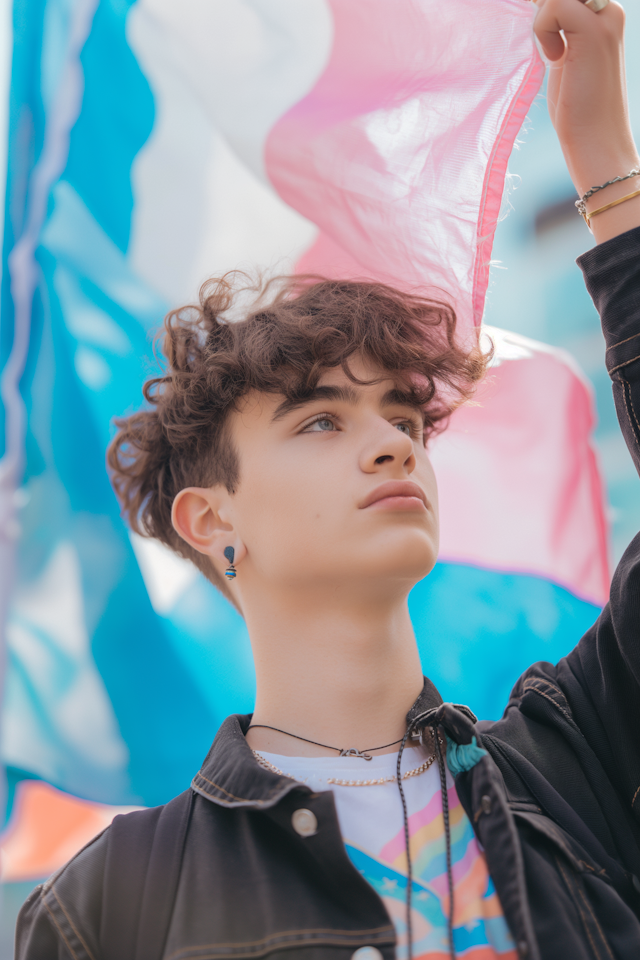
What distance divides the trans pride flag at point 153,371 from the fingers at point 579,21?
1.70 feet

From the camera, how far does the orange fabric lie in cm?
232

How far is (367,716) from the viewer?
67.0 inches

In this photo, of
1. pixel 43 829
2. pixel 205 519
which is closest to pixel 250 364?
pixel 205 519

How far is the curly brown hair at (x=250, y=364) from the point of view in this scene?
6.24ft

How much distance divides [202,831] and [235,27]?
2.45 m

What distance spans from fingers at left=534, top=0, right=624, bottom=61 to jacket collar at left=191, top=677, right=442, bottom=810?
1.57 meters

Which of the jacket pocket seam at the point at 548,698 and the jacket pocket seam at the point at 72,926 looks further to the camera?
the jacket pocket seam at the point at 548,698

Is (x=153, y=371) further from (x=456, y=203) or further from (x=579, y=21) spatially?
(x=579, y=21)

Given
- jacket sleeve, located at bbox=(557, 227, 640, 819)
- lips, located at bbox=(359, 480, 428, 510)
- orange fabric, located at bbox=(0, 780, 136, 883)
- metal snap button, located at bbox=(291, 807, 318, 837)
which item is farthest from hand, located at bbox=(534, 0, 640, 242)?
orange fabric, located at bbox=(0, 780, 136, 883)

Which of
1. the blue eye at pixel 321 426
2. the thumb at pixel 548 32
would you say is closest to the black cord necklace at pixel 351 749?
the blue eye at pixel 321 426

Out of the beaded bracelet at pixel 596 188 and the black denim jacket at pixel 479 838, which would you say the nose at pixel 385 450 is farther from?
the beaded bracelet at pixel 596 188

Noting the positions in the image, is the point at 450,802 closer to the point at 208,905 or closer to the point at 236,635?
the point at 208,905

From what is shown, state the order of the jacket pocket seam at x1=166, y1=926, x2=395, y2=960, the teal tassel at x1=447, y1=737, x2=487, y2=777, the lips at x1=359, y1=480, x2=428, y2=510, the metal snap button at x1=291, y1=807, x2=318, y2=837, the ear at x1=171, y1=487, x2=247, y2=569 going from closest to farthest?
the jacket pocket seam at x1=166, y1=926, x2=395, y2=960 → the metal snap button at x1=291, y1=807, x2=318, y2=837 → the teal tassel at x1=447, y1=737, x2=487, y2=777 → the lips at x1=359, y1=480, x2=428, y2=510 → the ear at x1=171, y1=487, x2=247, y2=569

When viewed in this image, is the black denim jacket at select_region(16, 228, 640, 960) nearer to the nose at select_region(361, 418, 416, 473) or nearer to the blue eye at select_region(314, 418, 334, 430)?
the nose at select_region(361, 418, 416, 473)
